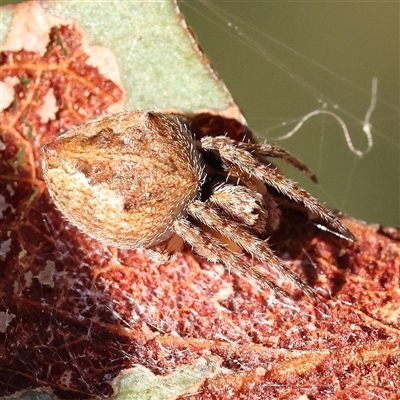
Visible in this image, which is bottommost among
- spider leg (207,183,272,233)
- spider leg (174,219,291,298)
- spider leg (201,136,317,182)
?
spider leg (174,219,291,298)

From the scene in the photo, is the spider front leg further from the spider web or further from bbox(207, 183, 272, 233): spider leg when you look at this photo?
the spider web

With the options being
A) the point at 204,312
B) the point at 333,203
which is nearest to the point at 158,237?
the point at 204,312

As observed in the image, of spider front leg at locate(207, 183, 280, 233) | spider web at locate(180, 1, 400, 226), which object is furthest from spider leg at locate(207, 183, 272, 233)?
spider web at locate(180, 1, 400, 226)

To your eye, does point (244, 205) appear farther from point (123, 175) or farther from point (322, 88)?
point (322, 88)

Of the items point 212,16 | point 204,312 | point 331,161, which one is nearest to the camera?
point 204,312

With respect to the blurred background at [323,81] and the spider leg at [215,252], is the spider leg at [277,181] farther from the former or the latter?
the blurred background at [323,81]

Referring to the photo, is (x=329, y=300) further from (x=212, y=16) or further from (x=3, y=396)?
(x=212, y=16)
